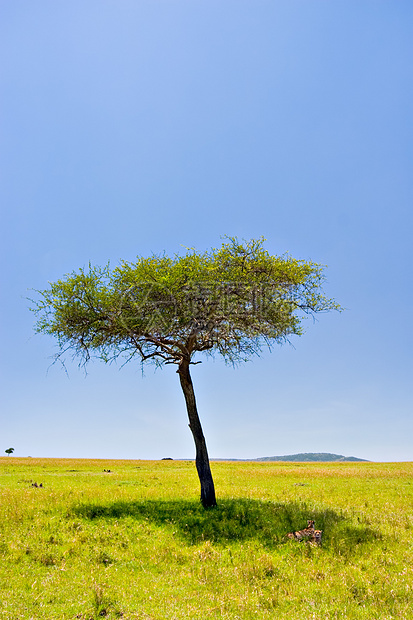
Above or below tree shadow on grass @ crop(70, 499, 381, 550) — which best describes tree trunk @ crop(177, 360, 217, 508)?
above

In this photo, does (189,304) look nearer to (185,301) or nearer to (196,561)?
(185,301)

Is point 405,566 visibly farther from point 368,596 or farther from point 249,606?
point 249,606

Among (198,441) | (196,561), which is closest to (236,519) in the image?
(198,441)

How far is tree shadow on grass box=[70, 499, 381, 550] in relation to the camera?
50.9ft

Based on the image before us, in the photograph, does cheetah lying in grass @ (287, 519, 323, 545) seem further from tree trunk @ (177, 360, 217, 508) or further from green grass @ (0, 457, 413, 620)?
tree trunk @ (177, 360, 217, 508)

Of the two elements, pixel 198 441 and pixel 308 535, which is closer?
pixel 308 535

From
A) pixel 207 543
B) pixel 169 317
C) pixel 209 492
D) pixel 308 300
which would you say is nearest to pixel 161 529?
pixel 207 543

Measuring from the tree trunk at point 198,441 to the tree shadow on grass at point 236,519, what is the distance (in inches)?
26.5

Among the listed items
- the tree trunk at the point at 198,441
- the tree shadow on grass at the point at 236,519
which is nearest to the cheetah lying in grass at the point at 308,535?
the tree shadow on grass at the point at 236,519

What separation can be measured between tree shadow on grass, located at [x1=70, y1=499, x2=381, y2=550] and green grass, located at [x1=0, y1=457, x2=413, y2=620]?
0.06m

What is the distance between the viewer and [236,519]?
700 inches

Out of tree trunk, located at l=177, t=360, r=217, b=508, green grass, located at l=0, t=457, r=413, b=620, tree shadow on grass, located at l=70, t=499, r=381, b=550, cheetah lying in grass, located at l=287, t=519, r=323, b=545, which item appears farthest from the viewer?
tree trunk, located at l=177, t=360, r=217, b=508

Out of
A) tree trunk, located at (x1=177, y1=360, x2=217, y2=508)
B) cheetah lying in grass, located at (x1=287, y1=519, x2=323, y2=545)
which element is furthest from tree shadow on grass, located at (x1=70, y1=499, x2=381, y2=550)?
tree trunk, located at (x1=177, y1=360, x2=217, y2=508)

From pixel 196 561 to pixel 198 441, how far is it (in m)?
7.93
